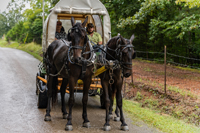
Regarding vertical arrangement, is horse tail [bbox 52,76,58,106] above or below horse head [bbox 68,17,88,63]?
below

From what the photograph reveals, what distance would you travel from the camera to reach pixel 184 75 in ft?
43.5

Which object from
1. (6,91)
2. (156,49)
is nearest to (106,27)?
(6,91)

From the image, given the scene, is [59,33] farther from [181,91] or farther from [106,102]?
[181,91]

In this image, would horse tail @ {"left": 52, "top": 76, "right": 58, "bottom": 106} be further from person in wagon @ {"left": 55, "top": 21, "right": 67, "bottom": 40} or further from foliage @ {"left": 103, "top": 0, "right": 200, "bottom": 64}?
foliage @ {"left": 103, "top": 0, "right": 200, "bottom": 64}

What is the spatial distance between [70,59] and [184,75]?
9313mm

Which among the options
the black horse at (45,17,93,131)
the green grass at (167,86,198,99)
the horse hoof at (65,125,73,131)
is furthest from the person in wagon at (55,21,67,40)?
the green grass at (167,86,198,99)

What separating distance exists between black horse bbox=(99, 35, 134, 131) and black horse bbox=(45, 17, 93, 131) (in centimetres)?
47

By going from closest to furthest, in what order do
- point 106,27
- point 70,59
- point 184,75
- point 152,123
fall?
point 70,59 → point 152,123 → point 106,27 → point 184,75

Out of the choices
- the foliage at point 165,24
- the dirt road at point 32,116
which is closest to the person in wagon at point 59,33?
the dirt road at point 32,116

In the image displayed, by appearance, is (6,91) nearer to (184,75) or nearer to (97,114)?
(97,114)

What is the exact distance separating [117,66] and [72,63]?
108 centimetres

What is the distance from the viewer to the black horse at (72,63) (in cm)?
528

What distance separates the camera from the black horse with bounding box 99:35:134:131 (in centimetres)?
548

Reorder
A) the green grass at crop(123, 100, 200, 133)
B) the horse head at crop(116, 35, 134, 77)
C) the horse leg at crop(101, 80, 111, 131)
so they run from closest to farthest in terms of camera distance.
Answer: the horse head at crop(116, 35, 134, 77) → the horse leg at crop(101, 80, 111, 131) → the green grass at crop(123, 100, 200, 133)
